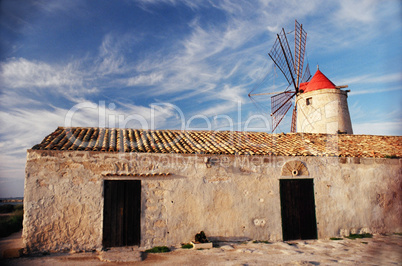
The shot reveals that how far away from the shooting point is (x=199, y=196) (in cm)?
738

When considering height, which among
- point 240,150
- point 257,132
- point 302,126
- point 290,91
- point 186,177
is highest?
point 290,91

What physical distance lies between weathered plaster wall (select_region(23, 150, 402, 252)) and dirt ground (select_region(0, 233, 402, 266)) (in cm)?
45

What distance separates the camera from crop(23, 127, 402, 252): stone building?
6583 mm

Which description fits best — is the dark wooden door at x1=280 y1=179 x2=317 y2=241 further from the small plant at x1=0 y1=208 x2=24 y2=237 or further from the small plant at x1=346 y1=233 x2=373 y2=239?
the small plant at x1=0 y1=208 x2=24 y2=237

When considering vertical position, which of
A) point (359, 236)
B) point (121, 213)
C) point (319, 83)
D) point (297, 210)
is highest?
point (319, 83)

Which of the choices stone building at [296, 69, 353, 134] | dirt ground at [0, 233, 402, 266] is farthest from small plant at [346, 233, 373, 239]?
stone building at [296, 69, 353, 134]

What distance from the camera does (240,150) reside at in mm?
8047

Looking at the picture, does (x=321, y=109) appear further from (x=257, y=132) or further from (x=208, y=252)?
(x=208, y=252)

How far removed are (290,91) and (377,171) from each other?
30.3 feet

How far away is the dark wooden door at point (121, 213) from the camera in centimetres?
679

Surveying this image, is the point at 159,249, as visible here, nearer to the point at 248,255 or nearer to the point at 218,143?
the point at 248,255

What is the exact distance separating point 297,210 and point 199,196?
295 cm

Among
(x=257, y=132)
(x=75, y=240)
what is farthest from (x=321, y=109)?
(x=75, y=240)

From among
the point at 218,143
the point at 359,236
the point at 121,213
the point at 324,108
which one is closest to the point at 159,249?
the point at 121,213
